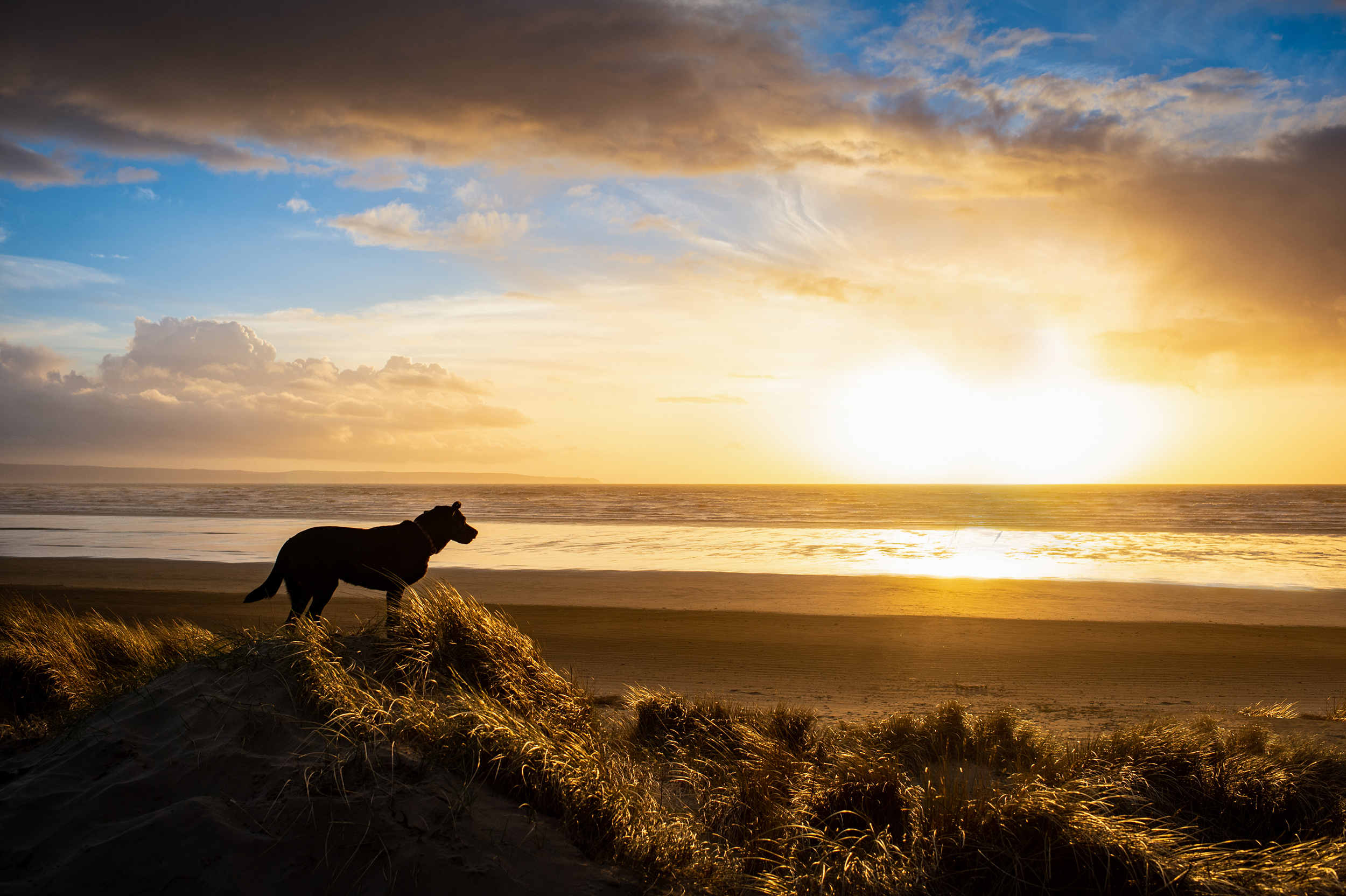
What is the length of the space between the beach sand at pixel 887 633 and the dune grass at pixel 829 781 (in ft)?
6.08

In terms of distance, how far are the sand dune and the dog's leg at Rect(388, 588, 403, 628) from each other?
1.29 meters

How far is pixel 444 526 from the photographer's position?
21.9 feet

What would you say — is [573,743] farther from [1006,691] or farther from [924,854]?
[1006,691]

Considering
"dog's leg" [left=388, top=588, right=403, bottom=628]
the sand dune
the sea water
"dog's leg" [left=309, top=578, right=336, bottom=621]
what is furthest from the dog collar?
the sea water

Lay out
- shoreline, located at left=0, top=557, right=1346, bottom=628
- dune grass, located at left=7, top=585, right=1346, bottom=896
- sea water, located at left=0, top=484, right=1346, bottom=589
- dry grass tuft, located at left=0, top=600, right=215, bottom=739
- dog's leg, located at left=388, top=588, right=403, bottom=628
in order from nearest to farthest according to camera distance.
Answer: dune grass, located at left=7, top=585, right=1346, bottom=896
dog's leg, located at left=388, top=588, right=403, bottom=628
dry grass tuft, located at left=0, top=600, right=215, bottom=739
shoreline, located at left=0, top=557, right=1346, bottom=628
sea water, located at left=0, top=484, right=1346, bottom=589

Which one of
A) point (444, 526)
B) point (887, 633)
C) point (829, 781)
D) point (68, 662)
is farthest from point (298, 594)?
point (887, 633)

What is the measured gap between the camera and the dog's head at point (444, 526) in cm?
661

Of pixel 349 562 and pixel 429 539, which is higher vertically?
pixel 429 539

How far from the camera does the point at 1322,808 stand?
4266 millimetres

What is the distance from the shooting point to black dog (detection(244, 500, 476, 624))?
592 cm

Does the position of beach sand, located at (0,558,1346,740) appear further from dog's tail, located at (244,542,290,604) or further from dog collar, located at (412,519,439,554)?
dog collar, located at (412,519,439,554)

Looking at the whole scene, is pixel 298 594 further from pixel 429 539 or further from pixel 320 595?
pixel 429 539

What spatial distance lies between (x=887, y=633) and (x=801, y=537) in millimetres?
20935

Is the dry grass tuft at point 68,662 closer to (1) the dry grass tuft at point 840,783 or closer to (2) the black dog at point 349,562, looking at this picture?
(2) the black dog at point 349,562
